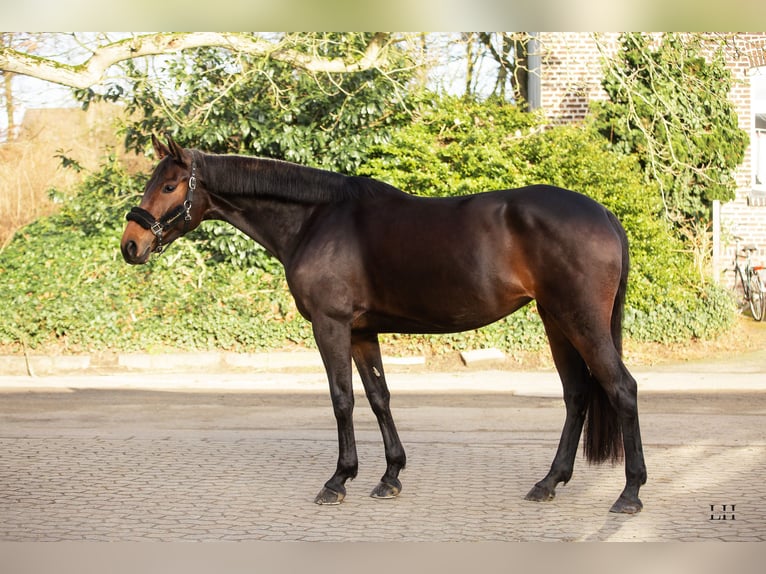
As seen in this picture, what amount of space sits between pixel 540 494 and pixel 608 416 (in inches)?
24.2

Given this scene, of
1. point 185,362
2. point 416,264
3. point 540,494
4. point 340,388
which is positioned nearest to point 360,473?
point 340,388

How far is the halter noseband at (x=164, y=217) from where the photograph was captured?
546 cm

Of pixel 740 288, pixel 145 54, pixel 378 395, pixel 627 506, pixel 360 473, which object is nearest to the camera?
pixel 627 506

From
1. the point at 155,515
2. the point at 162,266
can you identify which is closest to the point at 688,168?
the point at 162,266

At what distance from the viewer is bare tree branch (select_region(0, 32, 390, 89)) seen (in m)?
9.26

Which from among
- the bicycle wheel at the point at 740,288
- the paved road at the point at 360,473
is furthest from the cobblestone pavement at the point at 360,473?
the bicycle wheel at the point at 740,288

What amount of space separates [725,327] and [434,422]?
22.0ft

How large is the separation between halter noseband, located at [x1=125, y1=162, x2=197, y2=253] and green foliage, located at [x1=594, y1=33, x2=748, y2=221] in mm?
10475

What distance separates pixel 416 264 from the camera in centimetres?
527

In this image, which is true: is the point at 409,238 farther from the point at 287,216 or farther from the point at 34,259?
the point at 34,259

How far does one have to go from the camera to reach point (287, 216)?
5.70 m

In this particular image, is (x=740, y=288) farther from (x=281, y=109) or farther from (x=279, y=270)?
(x=281, y=109)

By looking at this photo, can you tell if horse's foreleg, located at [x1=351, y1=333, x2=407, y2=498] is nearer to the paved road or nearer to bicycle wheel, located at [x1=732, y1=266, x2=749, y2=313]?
the paved road

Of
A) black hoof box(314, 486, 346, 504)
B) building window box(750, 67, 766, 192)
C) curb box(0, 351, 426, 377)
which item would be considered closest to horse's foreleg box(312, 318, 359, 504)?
black hoof box(314, 486, 346, 504)
